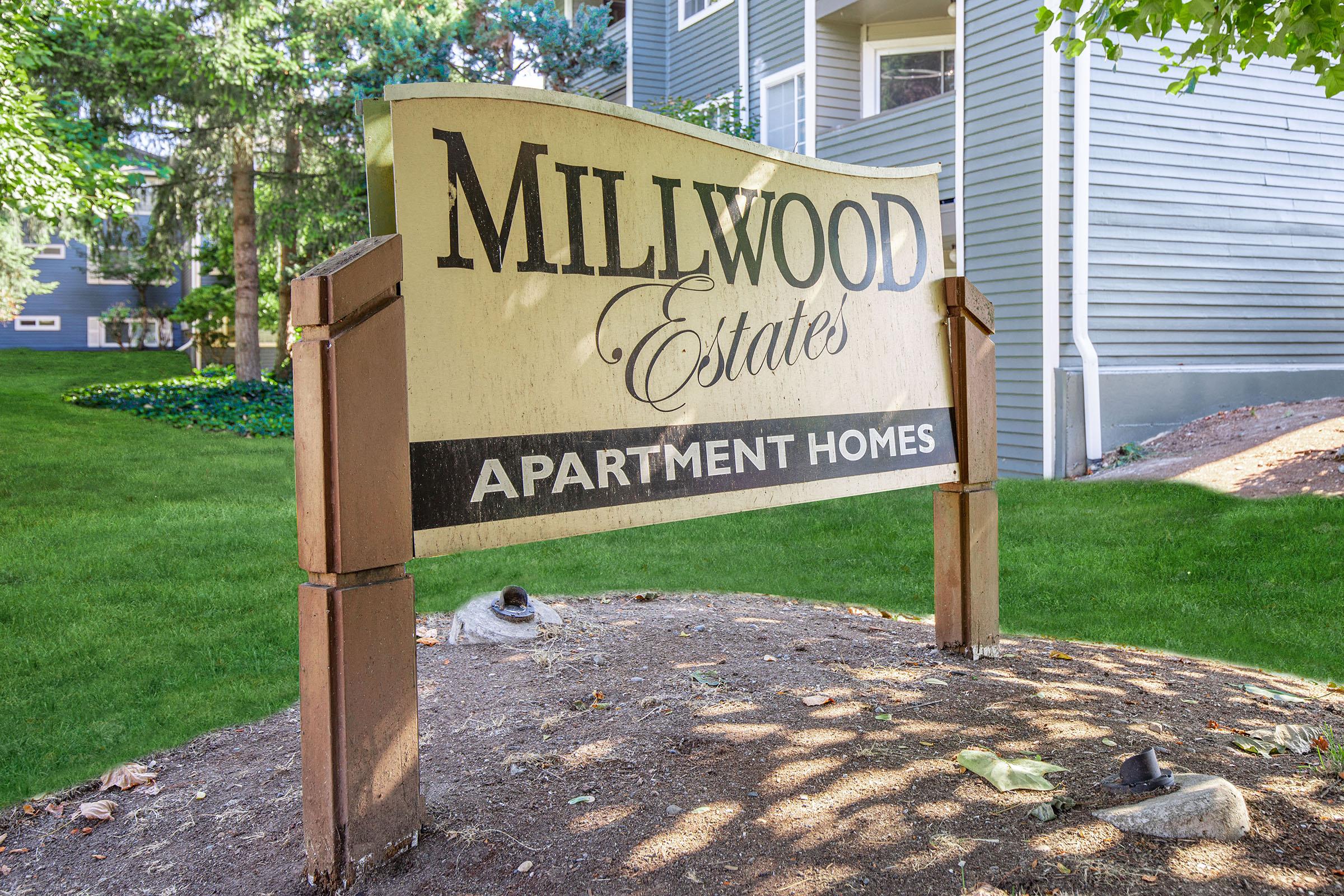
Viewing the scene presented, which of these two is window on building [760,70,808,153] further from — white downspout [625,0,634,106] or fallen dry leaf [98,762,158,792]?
fallen dry leaf [98,762,158,792]

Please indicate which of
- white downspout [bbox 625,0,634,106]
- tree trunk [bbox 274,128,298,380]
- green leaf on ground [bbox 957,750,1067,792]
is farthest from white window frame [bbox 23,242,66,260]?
green leaf on ground [bbox 957,750,1067,792]

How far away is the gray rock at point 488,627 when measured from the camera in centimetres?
463

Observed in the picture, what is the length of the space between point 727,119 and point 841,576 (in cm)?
992

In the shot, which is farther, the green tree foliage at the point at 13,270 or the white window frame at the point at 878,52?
the green tree foliage at the point at 13,270

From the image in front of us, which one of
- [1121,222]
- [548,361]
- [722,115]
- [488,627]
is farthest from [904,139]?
[548,361]

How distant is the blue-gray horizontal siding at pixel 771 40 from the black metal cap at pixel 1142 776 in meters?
12.5

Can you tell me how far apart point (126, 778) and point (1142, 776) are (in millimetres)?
3312

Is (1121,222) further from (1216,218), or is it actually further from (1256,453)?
(1256,453)

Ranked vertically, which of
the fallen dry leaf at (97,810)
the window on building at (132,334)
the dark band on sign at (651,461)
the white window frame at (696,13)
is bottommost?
the fallen dry leaf at (97,810)

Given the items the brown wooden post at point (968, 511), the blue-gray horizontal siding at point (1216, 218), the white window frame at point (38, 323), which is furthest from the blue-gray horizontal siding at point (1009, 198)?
the white window frame at point (38, 323)

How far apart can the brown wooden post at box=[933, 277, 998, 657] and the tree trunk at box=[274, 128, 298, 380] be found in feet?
36.2

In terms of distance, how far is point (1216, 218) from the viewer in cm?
1143

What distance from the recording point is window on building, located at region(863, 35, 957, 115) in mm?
13570

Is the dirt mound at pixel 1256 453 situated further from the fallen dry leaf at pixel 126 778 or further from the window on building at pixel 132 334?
the window on building at pixel 132 334
